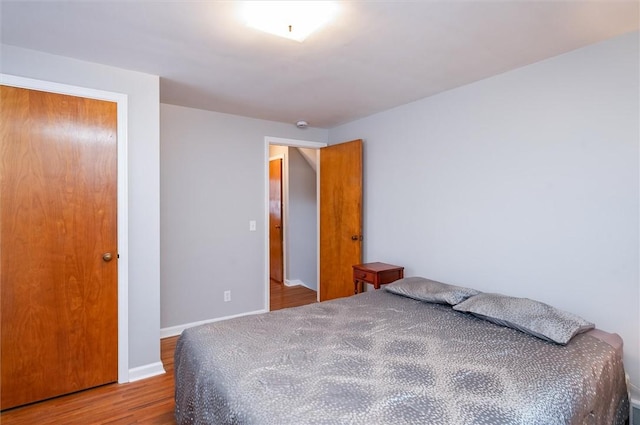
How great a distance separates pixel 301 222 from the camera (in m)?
5.20

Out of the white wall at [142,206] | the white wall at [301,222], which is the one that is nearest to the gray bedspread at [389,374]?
the white wall at [142,206]

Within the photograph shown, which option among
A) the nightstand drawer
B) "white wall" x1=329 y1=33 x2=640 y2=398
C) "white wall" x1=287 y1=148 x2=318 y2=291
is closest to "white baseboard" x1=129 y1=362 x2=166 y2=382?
the nightstand drawer

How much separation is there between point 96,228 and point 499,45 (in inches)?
118

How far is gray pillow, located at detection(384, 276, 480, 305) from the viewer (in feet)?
7.55

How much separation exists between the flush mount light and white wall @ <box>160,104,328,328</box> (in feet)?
6.27

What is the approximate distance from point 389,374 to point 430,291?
1.17m

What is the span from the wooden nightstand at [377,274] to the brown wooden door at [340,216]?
0.33 metres

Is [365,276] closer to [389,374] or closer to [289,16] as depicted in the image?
[389,374]

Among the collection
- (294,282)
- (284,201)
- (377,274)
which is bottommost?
(294,282)

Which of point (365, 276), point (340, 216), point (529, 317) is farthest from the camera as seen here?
point (340, 216)

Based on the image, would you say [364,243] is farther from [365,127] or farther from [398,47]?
[398,47]

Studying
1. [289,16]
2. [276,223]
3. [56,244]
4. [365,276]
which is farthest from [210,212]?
[289,16]

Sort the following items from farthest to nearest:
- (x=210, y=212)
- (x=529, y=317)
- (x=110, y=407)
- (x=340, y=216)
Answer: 1. (x=340, y=216)
2. (x=210, y=212)
3. (x=110, y=407)
4. (x=529, y=317)

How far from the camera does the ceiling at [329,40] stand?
1.63 meters
